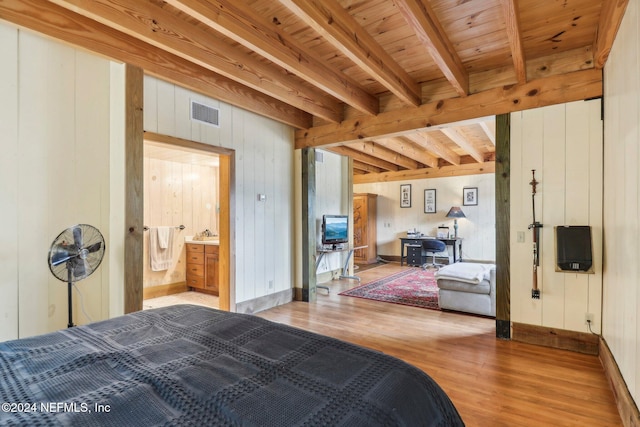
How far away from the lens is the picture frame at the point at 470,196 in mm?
7965

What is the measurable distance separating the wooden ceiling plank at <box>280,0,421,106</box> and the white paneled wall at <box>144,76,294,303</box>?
5.79ft

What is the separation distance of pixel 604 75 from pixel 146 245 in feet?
19.4

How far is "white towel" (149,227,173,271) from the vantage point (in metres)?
4.92

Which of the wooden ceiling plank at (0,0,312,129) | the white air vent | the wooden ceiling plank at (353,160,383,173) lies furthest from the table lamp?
the white air vent

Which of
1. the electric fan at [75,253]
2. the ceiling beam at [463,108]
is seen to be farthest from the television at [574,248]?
the electric fan at [75,253]

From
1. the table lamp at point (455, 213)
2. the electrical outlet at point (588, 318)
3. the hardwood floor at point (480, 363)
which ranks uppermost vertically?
the table lamp at point (455, 213)

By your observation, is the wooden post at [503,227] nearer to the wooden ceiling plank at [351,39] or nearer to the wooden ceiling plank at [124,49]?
the wooden ceiling plank at [351,39]

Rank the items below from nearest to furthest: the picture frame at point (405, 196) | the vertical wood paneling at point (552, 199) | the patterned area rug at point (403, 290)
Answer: the vertical wood paneling at point (552, 199) < the patterned area rug at point (403, 290) < the picture frame at point (405, 196)

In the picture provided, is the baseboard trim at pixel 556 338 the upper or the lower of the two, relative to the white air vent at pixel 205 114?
lower

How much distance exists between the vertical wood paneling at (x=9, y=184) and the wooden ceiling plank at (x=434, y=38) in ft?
8.79

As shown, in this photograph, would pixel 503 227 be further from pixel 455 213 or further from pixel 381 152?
pixel 455 213

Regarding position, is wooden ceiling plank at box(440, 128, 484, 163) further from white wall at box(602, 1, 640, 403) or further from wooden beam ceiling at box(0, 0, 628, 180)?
white wall at box(602, 1, 640, 403)

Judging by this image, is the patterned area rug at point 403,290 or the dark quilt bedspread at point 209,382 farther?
the patterned area rug at point 403,290

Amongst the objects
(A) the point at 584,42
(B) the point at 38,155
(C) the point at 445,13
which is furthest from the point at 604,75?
(B) the point at 38,155
